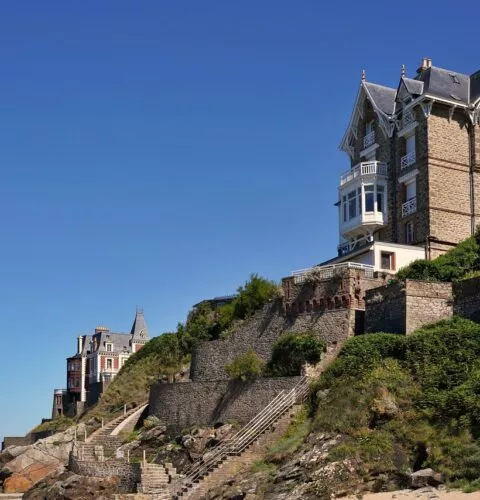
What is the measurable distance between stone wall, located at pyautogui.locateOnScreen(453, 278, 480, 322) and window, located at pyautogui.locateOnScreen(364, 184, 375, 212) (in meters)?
12.9

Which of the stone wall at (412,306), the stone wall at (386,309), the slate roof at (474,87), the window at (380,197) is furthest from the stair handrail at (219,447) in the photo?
the slate roof at (474,87)

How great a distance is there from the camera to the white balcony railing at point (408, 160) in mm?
51956

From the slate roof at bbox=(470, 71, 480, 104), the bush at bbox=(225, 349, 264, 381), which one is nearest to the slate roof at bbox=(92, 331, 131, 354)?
the slate roof at bbox=(470, 71, 480, 104)

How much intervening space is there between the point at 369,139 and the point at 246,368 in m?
20.2

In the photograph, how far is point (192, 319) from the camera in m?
57.9

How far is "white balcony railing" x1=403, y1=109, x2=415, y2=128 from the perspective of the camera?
52.7 meters

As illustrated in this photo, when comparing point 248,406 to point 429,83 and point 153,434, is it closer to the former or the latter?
point 153,434

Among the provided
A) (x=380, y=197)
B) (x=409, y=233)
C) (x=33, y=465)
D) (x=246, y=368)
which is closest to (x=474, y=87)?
(x=380, y=197)

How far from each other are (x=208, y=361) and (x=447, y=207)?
51.7 ft

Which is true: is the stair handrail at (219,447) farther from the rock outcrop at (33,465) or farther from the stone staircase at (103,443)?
the rock outcrop at (33,465)

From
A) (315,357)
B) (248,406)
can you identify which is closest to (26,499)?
(248,406)

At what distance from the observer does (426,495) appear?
2864 cm

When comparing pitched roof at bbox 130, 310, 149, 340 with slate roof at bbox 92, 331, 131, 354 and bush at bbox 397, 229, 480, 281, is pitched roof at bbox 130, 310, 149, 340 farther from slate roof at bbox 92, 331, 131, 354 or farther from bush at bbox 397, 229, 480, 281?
bush at bbox 397, 229, 480, 281

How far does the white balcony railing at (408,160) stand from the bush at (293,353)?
556 inches
